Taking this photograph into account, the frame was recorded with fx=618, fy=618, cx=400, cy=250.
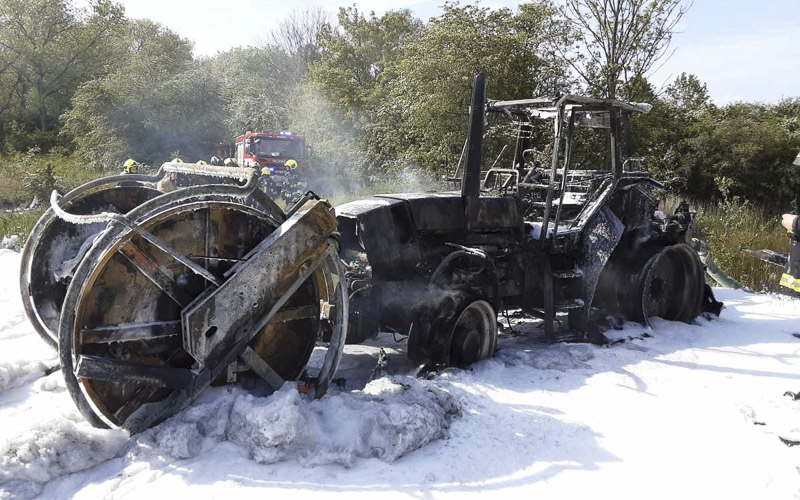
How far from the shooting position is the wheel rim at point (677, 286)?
23.8 feet

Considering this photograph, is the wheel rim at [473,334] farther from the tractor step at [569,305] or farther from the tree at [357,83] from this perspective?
the tree at [357,83]

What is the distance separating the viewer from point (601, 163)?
13164 mm

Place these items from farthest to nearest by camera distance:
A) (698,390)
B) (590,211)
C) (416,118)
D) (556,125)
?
(416,118)
(590,211)
(556,125)
(698,390)

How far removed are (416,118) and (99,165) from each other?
19.6m

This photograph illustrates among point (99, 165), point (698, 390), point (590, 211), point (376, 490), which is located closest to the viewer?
point (376, 490)

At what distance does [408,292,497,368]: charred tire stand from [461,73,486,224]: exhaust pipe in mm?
886

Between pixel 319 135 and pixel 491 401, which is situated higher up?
pixel 319 135

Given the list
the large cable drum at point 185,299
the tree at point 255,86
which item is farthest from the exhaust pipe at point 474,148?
the tree at point 255,86

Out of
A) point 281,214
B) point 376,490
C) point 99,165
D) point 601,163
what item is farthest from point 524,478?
point 99,165

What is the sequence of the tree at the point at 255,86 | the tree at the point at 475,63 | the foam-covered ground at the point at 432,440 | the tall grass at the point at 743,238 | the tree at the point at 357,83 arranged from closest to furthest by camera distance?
the foam-covered ground at the point at 432,440, the tall grass at the point at 743,238, the tree at the point at 475,63, the tree at the point at 357,83, the tree at the point at 255,86

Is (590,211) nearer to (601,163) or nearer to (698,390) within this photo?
(698,390)

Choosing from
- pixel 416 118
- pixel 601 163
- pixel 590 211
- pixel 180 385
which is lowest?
pixel 180 385

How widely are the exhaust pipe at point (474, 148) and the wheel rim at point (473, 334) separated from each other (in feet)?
2.85

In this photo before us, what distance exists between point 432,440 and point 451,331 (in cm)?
138
